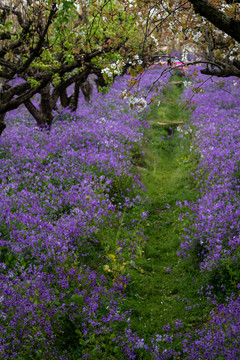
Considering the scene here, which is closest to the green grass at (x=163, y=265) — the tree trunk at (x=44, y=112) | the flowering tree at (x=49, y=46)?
the flowering tree at (x=49, y=46)

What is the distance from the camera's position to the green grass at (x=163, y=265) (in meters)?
6.28

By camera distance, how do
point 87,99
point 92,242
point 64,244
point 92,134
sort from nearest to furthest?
point 64,244 → point 92,242 → point 92,134 → point 87,99

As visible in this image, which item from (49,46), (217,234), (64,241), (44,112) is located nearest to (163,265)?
(217,234)

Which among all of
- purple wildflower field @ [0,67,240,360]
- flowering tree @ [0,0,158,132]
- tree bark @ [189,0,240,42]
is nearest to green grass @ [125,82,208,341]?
purple wildflower field @ [0,67,240,360]

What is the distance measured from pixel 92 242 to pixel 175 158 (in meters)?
8.06

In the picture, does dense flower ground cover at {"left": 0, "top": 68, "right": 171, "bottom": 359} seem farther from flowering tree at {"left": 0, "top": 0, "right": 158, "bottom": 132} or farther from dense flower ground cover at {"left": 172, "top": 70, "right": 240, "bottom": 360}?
flowering tree at {"left": 0, "top": 0, "right": 158, "bottom": 132}

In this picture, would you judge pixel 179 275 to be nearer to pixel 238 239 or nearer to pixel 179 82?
pixel 238 239

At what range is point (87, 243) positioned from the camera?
772cm

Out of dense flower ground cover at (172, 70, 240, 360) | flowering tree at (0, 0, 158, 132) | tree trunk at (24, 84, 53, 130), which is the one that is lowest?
dense flower ground cover at (172, 70, 240, 360)

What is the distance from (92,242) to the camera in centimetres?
811

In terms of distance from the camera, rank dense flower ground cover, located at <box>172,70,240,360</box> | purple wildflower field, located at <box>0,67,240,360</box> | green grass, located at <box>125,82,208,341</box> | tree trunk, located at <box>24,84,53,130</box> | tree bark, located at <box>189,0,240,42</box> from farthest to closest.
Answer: tree trunk, located at <box>24,84,53,130</box> → green grass, located at <box>125,82,208,341</box> → purple wildflower field, located at <box>0,67,240,360</box> → dense flower ground cover, located at <box>172,70,240,360</box> → tree bark, located at <box>189,0,240,42</box>

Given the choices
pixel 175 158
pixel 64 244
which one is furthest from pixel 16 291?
pixel 175 158

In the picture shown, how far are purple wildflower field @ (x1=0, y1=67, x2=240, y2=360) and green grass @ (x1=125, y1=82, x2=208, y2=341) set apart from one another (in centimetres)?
30

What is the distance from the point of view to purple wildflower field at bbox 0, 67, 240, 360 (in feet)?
16.5
